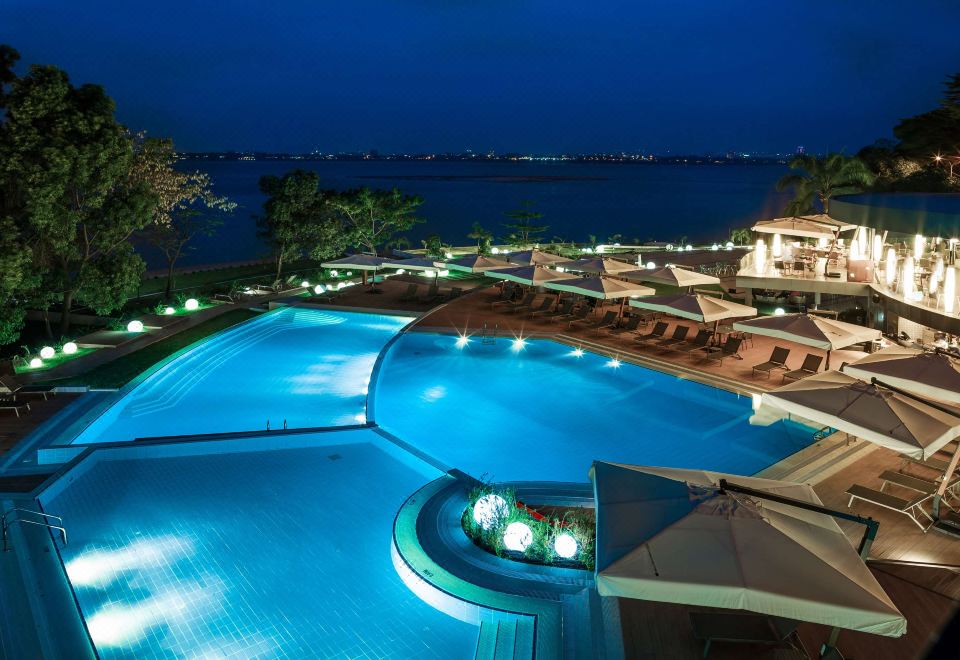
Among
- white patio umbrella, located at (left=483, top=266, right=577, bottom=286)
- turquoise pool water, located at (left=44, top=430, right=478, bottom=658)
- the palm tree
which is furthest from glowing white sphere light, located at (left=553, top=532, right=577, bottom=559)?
the palm tree

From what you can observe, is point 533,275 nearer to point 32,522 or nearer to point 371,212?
point 371,212

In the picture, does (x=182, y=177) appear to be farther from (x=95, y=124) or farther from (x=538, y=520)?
(x=538, y=520)

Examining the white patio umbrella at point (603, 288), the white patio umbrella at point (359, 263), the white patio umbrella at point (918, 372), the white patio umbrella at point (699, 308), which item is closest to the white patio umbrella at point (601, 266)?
the white patio umbrella at point (603, 288)

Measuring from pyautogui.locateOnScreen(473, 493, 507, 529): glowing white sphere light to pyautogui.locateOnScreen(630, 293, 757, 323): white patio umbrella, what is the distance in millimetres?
7995

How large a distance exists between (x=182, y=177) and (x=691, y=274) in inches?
→ 602

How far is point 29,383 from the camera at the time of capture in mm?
12305

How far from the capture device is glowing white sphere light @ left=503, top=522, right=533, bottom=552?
716cm

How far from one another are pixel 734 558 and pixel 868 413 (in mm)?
3434

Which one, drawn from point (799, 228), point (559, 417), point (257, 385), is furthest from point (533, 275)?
point (799, 228)

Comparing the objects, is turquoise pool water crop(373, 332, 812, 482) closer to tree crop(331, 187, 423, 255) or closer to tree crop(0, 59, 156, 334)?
tree crop(0, 59, 156, 334)

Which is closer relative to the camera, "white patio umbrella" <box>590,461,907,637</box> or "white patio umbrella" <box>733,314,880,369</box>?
"white patio umbrella" <box>590,461,907,637</box>

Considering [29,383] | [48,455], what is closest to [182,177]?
[29,383]

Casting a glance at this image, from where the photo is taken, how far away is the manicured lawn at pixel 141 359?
1284cm

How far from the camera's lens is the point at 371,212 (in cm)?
2792
